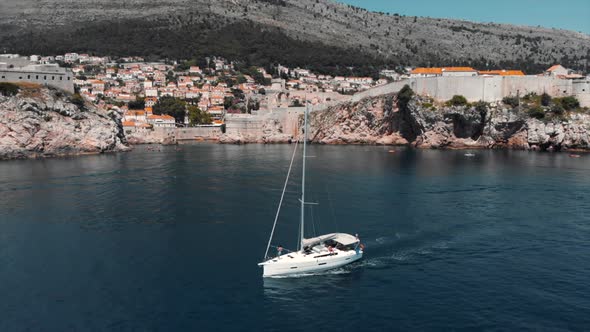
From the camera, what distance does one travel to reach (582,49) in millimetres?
170000

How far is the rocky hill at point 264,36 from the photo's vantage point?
13188 centimetres

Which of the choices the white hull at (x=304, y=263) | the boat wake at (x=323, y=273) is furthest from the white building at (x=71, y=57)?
the boat wake at (x=323, y=273)

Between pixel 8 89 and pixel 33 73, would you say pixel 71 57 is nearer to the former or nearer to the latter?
pixel 33 73

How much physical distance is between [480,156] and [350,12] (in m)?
151

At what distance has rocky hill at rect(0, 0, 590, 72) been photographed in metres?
132

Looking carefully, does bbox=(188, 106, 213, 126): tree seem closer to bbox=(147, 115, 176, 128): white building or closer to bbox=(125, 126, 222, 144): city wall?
bbox=(147, 115, 176, 128): white building

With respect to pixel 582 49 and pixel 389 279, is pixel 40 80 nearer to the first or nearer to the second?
pixel 389 279

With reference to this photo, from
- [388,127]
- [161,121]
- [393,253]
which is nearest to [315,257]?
[393,253]

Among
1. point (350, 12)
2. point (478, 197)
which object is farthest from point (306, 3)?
point (478, 197)

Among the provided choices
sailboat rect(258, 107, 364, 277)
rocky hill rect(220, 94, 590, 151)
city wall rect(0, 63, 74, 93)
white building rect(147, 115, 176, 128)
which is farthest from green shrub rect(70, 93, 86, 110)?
sailboat rect(258, 107, 364, 277)

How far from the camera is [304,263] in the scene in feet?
62.3

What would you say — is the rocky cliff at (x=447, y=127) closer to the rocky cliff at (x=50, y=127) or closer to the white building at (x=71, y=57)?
the rocky cliff at (x=50, y=127)

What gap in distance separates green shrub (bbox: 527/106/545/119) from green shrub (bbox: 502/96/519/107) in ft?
8.53

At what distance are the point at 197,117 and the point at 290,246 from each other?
7250 centimetres
